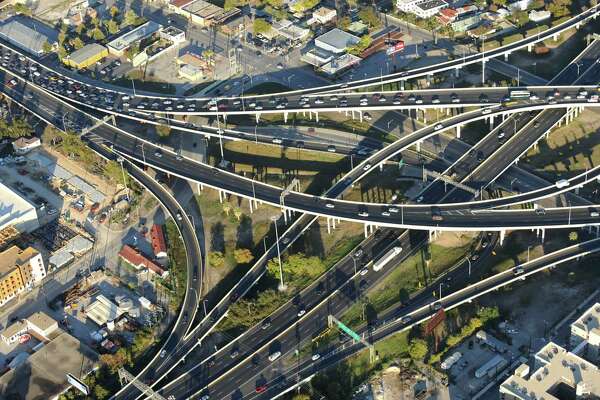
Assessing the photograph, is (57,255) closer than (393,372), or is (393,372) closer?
(393,372)

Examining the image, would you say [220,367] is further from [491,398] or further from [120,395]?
[491,398]

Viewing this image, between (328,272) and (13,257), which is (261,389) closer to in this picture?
(328,272)

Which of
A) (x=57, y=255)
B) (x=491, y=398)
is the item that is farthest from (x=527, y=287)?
(x=57, y=255)

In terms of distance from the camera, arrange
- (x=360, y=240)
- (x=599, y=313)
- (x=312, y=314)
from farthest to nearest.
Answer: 1. (x=360, y=240)
2. (x=312, y=314)
3. (x=599, y=313)

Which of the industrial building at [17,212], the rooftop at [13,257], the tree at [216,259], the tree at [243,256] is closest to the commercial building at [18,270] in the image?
the rooftop at [13,257]

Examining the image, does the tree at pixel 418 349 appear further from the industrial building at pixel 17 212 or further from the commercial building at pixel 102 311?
the industrial building at pixel 17 212

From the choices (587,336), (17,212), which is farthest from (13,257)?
(587,336)

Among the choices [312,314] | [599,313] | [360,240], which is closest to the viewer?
[599,313]
